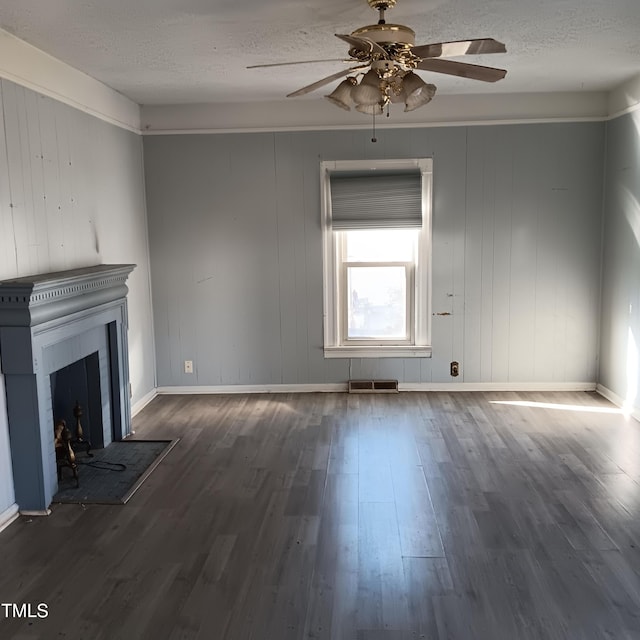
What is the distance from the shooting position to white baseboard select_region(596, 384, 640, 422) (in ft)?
16.5

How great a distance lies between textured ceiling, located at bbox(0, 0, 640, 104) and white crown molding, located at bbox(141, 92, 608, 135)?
512mm

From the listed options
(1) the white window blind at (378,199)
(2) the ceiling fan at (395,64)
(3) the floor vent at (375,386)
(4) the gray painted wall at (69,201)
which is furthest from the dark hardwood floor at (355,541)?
(2) the ceiling fan at (395,64)

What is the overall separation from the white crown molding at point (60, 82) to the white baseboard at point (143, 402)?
7.66 ft

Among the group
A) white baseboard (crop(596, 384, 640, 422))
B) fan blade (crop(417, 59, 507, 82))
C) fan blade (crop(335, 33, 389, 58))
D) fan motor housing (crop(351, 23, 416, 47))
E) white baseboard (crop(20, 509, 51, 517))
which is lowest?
white baseboard (crop(20, 509, 51, 517))

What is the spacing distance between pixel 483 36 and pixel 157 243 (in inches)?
133

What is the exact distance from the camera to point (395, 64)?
291cm

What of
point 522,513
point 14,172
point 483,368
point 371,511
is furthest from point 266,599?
point 483,368

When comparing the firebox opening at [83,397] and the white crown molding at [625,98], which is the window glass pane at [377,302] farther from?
the firebox opening at [83,397]

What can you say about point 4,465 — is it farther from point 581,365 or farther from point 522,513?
point 581,365

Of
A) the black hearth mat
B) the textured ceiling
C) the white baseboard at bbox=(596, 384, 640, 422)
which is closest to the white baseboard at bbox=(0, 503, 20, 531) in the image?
the black hearth mat

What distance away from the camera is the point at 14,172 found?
3506 millimetres

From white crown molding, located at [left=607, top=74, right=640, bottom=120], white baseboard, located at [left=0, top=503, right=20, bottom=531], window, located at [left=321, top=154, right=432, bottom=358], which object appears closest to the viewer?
white baseboard, located at [left=0, top=503, right=20, bottom=531]

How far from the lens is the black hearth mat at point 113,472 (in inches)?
143

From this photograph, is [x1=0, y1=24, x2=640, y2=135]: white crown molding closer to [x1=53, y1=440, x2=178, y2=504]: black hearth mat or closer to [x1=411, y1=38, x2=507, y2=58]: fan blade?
[x1=53, y1=440, x2=178, y2=504]: black hearth mat
